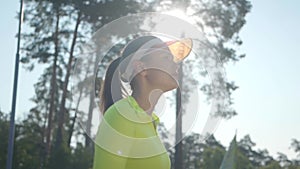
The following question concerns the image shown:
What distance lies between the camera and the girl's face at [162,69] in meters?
2.11

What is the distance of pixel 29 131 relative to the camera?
32.7 m

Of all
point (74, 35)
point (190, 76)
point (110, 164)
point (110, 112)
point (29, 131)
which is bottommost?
point (110, 164)

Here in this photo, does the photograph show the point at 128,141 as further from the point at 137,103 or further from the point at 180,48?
the point at 180,48

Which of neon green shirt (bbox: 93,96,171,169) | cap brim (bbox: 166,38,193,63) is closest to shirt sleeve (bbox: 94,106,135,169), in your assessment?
neon green shirt (bbox: 93,96,171,169)

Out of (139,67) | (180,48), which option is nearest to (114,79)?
(139,67)

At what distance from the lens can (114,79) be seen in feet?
7.04

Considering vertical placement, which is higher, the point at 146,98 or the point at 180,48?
the point at 180,48

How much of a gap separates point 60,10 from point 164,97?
74.9 ft

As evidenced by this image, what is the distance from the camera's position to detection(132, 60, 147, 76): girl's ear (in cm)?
214

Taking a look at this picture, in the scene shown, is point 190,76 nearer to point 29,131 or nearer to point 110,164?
point 110,164

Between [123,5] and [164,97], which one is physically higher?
[123,5]

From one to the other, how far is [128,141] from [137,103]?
0.90ft

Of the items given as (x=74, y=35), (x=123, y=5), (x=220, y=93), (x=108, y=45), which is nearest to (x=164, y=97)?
(x=108, y=45)

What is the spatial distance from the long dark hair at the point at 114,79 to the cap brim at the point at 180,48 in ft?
0.25
